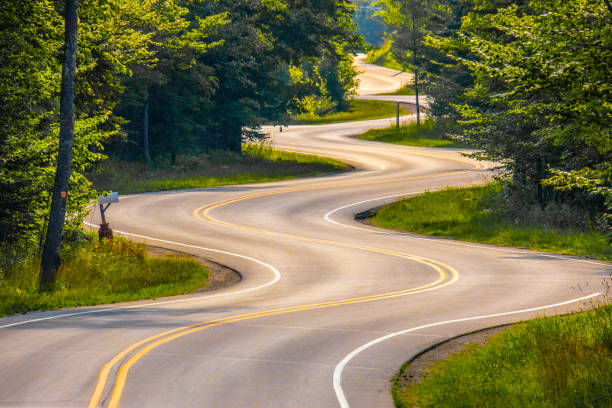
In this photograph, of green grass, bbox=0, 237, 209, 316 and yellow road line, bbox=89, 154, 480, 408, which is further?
green grass, bbox=0, 237, 209, 316

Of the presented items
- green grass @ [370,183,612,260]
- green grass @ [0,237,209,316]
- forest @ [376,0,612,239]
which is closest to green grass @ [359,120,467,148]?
forest @ [376,0,612,239]

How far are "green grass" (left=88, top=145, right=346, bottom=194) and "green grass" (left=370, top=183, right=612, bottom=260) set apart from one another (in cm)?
1310

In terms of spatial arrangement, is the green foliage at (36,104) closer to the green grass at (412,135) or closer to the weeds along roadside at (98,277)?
the weeds along roadside at (98,277)

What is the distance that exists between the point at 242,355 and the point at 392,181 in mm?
33343

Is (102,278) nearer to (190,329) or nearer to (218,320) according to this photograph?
(218,320)

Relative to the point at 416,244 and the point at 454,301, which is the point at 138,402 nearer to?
the point at 454,301

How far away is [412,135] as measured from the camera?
69.8m

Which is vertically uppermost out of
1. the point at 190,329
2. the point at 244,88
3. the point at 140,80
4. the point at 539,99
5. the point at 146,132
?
the point at 140,80

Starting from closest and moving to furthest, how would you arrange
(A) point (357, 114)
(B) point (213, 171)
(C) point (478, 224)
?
1. (C) point (478, 224)
2. (B) point (213, 171)
3. (A) point (357, 114)

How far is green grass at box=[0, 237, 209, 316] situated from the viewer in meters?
19.3

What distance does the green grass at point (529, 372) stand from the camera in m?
11.1

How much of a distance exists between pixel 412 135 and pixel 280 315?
53.7 meters

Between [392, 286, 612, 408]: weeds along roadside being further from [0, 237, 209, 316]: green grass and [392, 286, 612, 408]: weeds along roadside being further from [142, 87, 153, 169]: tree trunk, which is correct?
[142, 87, 153, 169]: tree trunk

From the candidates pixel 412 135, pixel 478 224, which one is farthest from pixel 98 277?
pixel 412 135
